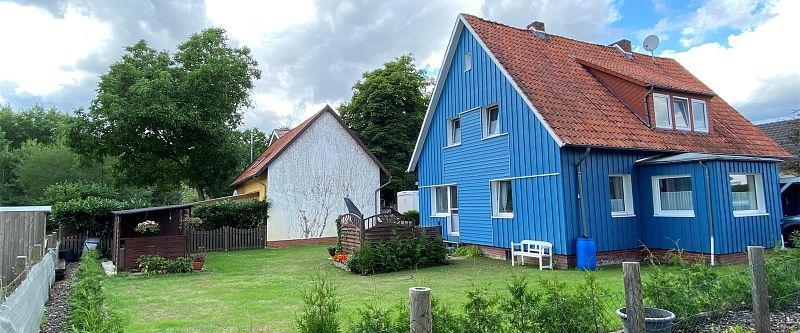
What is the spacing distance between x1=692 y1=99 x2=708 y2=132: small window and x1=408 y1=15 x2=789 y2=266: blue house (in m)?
0.04

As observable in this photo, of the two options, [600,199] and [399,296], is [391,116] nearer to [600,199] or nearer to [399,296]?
[600,199]

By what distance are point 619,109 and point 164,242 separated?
1453 cm

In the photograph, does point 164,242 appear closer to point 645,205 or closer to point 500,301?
point 500,301

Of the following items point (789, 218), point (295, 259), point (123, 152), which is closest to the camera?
point (789, 218)

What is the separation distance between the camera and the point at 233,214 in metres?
23.4

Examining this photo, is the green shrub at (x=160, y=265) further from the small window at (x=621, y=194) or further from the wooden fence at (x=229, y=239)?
the small window at (x=621, y=194)

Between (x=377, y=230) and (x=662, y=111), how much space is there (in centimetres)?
962

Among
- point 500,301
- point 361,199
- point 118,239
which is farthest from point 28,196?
point 500,301

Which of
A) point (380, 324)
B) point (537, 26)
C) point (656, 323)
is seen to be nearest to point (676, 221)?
point (537, 26)

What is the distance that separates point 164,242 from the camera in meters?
14.9

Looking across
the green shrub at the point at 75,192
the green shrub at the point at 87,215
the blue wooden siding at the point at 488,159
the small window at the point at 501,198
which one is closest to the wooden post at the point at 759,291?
the blue wooden siding at the point at 488,159

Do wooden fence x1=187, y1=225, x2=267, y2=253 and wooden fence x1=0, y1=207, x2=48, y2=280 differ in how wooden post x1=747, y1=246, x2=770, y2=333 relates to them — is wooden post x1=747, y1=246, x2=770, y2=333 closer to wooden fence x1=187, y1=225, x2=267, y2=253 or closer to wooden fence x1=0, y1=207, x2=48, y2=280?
wooden fence x1=0, y1=207, x2=48, y2=280

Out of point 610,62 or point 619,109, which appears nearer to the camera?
point 619,109

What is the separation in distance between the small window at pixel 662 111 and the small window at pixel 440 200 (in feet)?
25.2
